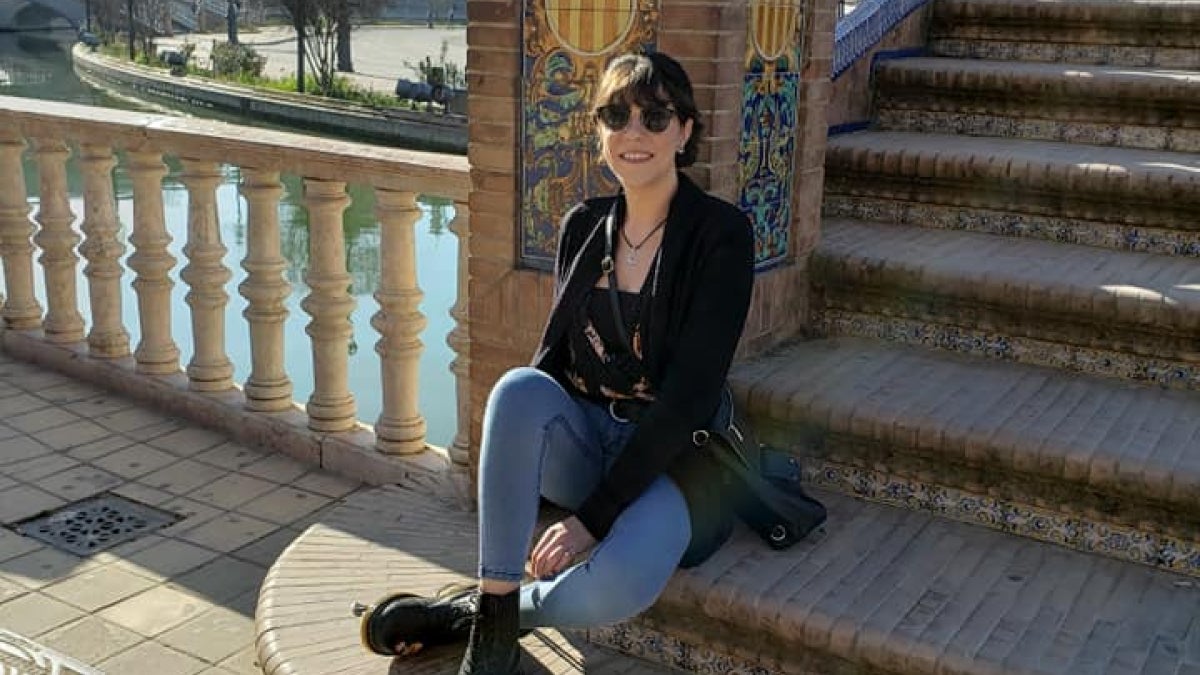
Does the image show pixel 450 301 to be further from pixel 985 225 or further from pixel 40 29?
pixel 40 29

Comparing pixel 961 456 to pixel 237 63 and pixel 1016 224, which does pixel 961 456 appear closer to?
pixel 1016 224

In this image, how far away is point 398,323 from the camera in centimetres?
386

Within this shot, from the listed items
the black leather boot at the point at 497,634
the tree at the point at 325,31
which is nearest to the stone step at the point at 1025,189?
the black leather boot at the point at 497,634

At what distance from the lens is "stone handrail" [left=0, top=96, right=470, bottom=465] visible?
376 centimetres

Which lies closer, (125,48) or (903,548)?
(903,548)

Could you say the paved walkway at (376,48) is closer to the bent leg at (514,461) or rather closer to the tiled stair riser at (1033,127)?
the tiled stair riser at (1033,127)

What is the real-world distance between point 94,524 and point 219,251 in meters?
1.09

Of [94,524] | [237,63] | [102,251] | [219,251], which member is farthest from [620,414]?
[237,63]

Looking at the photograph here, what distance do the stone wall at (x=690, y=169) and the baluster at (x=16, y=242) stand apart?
262 centimetres

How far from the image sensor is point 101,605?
123 inches

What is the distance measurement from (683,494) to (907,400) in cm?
81

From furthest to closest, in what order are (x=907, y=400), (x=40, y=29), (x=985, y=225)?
(x=40, y=29) → (x=985, y=225) → (x=907, y=400)

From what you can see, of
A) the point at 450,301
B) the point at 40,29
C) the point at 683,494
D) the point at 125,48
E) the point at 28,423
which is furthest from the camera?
the point at 40,29

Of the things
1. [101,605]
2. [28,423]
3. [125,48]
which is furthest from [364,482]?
[125,48]
